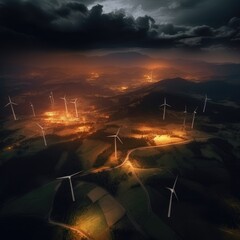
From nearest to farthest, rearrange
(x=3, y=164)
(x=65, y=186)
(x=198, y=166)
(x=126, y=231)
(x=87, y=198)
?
(x=126, y=231) < (x=87, y=198) < (x=65, y=186) < (x=198, y=166) < (x=3, y=164)

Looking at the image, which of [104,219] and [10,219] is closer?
[104,219]

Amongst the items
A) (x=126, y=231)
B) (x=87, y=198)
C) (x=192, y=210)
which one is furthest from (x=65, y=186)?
(x=192, y=210)

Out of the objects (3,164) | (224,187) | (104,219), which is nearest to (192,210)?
(224,187)

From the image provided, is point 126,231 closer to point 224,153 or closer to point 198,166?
point 198,166

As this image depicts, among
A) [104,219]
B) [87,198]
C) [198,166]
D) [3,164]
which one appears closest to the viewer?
[104,219]

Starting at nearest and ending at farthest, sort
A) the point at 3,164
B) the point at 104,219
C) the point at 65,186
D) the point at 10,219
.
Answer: the point at 104,219
the point at 10,219
the point at 65,186
the point at 3,164

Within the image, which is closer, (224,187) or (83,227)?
(83,227)

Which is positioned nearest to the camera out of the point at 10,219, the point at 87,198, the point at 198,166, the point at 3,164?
the point at 10,219

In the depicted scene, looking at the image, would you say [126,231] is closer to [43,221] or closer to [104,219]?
[104,219]
